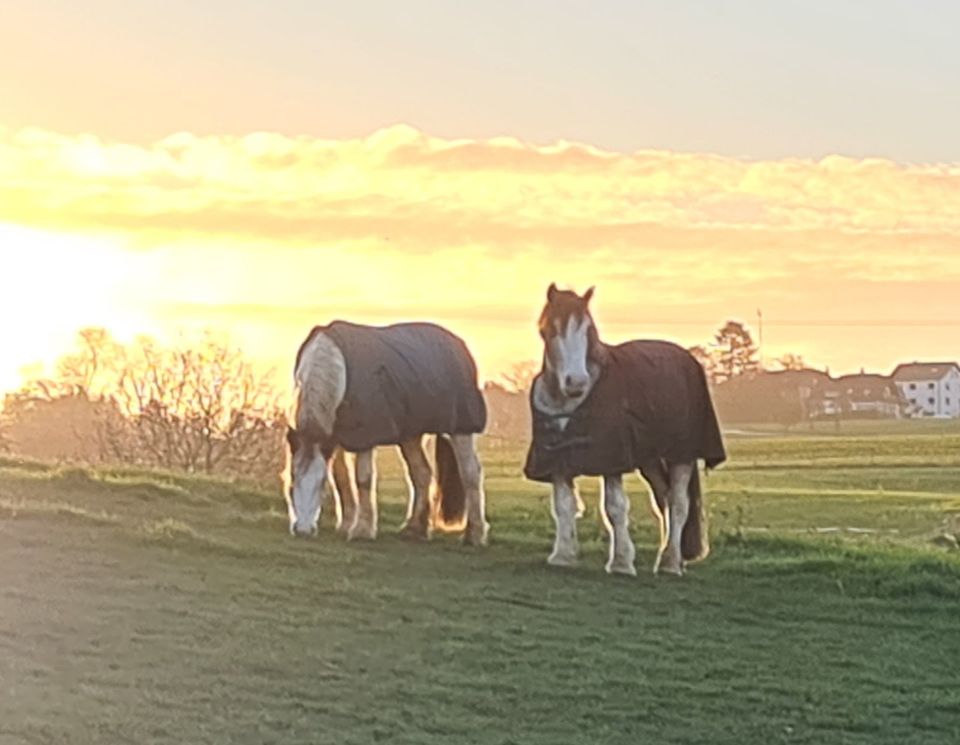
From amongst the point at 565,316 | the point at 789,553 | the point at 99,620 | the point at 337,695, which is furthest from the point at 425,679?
the point at 789,553

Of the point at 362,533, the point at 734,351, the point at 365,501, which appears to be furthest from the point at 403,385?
the point at 734,351

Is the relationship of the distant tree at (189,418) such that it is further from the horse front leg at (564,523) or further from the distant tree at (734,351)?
the distant tree at (734,351)

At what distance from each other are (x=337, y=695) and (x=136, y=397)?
19.4 meters

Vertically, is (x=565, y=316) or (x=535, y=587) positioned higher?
(x=565, y=316)

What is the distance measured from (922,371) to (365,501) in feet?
457

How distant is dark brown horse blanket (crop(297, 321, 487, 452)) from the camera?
1366 centimetres

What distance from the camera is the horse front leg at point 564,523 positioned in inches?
508

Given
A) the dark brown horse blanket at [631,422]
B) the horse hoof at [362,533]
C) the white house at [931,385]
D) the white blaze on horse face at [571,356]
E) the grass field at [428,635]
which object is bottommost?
the grass field at [428,635]

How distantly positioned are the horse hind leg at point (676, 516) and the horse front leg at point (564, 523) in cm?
72

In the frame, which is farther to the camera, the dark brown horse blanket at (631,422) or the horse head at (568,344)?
the dark brown horse blanket at (631,422)

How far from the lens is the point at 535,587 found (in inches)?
461

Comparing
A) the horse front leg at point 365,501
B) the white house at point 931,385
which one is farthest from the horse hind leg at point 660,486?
the white house at point 931,385

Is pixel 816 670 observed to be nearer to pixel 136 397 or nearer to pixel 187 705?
pixel 187 705

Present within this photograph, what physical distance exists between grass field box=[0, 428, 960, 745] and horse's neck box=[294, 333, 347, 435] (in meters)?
0.99
